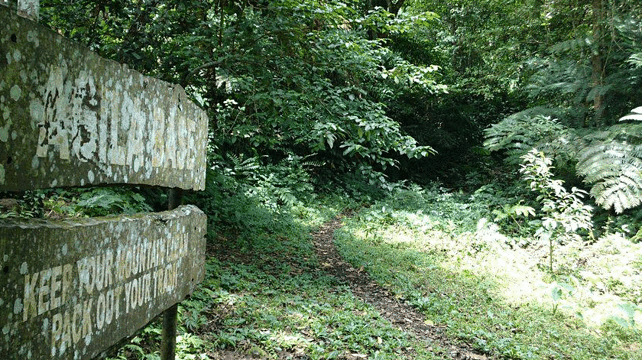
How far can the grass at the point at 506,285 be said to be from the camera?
171 inches

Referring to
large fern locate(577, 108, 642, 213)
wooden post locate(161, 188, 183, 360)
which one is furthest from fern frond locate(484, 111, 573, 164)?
wooden post locate(161, 188, 183, 360)

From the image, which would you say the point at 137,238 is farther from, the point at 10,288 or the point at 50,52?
the point at 50,52

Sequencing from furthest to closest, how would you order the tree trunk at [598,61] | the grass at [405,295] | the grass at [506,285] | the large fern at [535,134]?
1. the large fern at [535,134]
2. the tree trunk at [598,61]
3. the grass at [506,285]
4. the grass at [405,295]

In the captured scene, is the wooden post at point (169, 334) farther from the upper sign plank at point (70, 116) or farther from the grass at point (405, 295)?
the grass at point (405, 295)

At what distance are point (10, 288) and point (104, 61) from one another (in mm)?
639

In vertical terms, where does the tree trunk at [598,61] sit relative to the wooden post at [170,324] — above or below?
above

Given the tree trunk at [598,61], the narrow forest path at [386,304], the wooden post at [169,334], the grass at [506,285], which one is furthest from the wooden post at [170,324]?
the tree trunk at [598,61]

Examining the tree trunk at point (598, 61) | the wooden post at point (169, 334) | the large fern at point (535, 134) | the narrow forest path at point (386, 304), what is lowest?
the narrow forest path at point (386, 304)

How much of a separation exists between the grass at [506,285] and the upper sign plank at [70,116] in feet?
12.2

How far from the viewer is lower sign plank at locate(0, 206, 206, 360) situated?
932 mm

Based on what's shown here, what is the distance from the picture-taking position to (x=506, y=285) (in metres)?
5.87

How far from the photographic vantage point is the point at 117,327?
1.30 m

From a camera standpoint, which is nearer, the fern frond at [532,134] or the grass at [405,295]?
the grass at [405,295]

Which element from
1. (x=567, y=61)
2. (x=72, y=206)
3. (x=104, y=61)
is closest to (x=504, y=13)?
(x=567, y=61)
